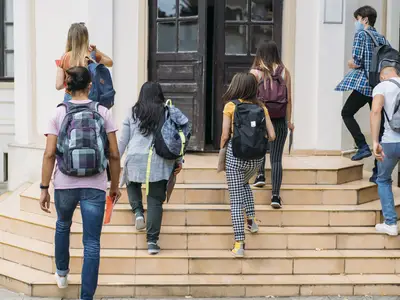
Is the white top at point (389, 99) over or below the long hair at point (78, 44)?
below

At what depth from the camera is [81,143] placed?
4582 mm

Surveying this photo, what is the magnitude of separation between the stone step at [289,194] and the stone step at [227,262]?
0.70 metres

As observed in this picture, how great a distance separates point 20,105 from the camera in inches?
338

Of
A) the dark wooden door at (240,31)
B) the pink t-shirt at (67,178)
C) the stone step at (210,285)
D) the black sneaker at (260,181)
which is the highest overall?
the dark wooden door at (240,31)

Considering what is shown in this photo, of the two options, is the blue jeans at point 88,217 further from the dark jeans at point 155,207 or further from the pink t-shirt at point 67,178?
the dark jeans at point 155,207

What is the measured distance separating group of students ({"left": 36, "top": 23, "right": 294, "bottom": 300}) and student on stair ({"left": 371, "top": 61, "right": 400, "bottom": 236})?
921mm

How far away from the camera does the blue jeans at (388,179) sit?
5867 mm

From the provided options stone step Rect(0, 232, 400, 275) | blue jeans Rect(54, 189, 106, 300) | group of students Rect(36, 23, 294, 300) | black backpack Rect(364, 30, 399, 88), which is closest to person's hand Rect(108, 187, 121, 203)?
group of students Rect(36, 23, 294, 300)

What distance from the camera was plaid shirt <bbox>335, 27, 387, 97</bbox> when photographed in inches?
269

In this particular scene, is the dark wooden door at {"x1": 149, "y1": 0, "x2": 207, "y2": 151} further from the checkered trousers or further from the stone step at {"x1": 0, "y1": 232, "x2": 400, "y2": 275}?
the stone step at {"x1": 0, "y1": 232, "x2": 400, "y2": 275}

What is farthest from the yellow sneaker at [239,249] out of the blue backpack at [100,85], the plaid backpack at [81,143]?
the blue backpack at [100,85]

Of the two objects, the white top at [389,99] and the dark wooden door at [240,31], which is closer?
the white top at [389,99]

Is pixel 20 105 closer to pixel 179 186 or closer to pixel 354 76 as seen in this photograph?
pixel 179 186

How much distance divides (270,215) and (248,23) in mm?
2966
